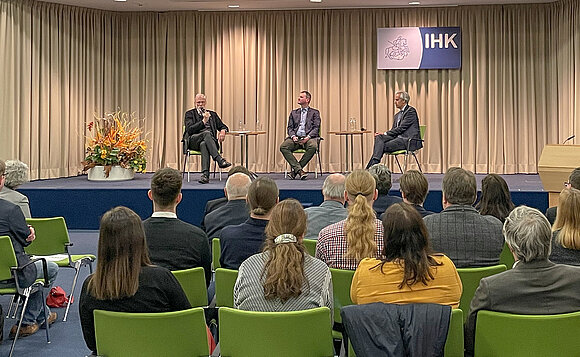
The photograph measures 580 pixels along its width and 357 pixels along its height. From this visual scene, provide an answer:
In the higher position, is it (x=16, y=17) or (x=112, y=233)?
(x=16, y=17)

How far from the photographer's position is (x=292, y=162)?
10445 millimetres

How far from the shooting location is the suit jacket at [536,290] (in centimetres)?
273

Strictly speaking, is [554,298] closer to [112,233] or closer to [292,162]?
[112,233]

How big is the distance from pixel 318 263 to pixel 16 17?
8960mm

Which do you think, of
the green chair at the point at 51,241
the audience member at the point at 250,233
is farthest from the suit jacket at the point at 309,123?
the audience member at the point at 250,233

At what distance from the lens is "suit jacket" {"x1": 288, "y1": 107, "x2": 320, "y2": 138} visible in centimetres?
1054

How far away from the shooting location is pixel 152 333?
2.75 metres

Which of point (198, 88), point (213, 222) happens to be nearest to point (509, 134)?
point (198, 88)

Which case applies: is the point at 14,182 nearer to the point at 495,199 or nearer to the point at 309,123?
the point at 495,199

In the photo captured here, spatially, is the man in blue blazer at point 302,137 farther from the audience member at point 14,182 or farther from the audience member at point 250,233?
the audience member at point 250,233

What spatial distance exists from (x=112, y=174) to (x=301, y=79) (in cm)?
368

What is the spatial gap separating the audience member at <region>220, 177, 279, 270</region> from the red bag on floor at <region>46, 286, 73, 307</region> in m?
2.14

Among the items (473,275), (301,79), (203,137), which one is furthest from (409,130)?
(473,275)

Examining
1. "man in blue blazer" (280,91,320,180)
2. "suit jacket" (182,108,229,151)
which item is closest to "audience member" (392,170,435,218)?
"man in blue blazer" (280,91,320,180)
